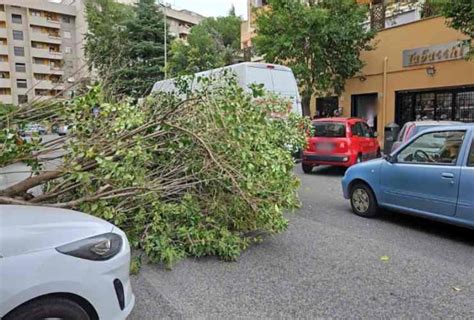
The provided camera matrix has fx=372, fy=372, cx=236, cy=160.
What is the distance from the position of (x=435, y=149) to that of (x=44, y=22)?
61.8 metres

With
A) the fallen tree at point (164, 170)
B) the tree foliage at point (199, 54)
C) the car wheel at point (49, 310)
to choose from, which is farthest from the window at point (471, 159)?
the tree foliage at point (199, 54)

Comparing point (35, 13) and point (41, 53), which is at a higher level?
point (35, 13)

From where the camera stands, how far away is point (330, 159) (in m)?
9.96

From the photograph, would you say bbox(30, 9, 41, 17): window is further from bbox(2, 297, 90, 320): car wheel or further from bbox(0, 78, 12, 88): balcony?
bbox(2, 297, 90, 320): car wheel

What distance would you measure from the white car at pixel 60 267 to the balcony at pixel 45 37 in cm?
6024

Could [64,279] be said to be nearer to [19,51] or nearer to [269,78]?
[269,78]

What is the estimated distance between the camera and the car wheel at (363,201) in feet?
19.5

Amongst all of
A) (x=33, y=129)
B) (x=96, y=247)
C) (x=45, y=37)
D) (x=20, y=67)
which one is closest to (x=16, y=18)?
(x=45, y=37)

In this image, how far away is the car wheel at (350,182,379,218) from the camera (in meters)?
5.96

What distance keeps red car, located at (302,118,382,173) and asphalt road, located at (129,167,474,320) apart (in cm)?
447

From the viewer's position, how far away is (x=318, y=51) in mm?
14523

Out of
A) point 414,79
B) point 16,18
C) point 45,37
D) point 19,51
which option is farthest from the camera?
point 45,37

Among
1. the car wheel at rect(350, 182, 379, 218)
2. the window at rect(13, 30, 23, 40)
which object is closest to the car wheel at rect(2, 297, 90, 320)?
the car wheel at rect(350, 182, 379, 218)

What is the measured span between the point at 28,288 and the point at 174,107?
2.97 m
